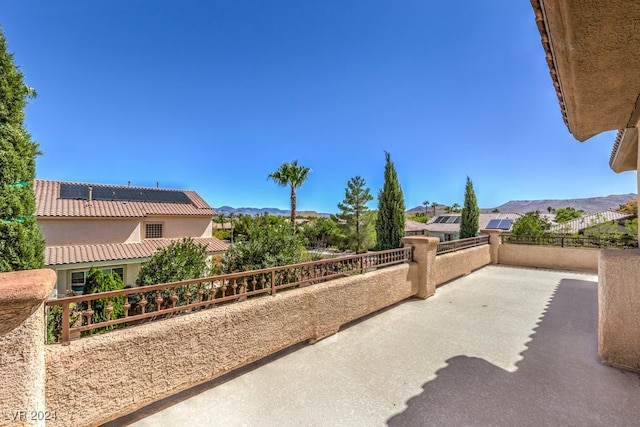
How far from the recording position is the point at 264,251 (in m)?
7.09

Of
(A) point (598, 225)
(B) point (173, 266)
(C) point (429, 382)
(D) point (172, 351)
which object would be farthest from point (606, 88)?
(A) point (598, 225)

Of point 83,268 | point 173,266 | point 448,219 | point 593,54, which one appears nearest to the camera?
point 593,54

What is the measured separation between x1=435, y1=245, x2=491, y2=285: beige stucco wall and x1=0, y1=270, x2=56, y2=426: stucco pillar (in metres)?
8.08

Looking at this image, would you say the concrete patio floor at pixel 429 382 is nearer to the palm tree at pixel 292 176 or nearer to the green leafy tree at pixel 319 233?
the palm tree at pixel 292 176

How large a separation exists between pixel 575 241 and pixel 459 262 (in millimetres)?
5743

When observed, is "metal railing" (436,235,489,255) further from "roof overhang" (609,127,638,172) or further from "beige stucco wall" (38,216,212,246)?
"beige stucco wall" (38,216,212,246)

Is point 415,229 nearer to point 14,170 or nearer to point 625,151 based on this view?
point 625,151

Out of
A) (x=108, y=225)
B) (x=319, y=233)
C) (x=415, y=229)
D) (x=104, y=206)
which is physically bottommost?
(x=319, y=233)

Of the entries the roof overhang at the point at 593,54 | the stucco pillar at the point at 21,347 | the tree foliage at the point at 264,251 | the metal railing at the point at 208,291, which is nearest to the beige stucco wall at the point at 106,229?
the metal railing at the point at 208,291

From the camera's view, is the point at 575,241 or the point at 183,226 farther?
the point at 183,226

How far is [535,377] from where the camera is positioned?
3.49 m

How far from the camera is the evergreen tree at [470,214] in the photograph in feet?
Result: 52.9

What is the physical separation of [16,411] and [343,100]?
14.6 m

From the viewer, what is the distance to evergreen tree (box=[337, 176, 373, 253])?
70.7 feet
